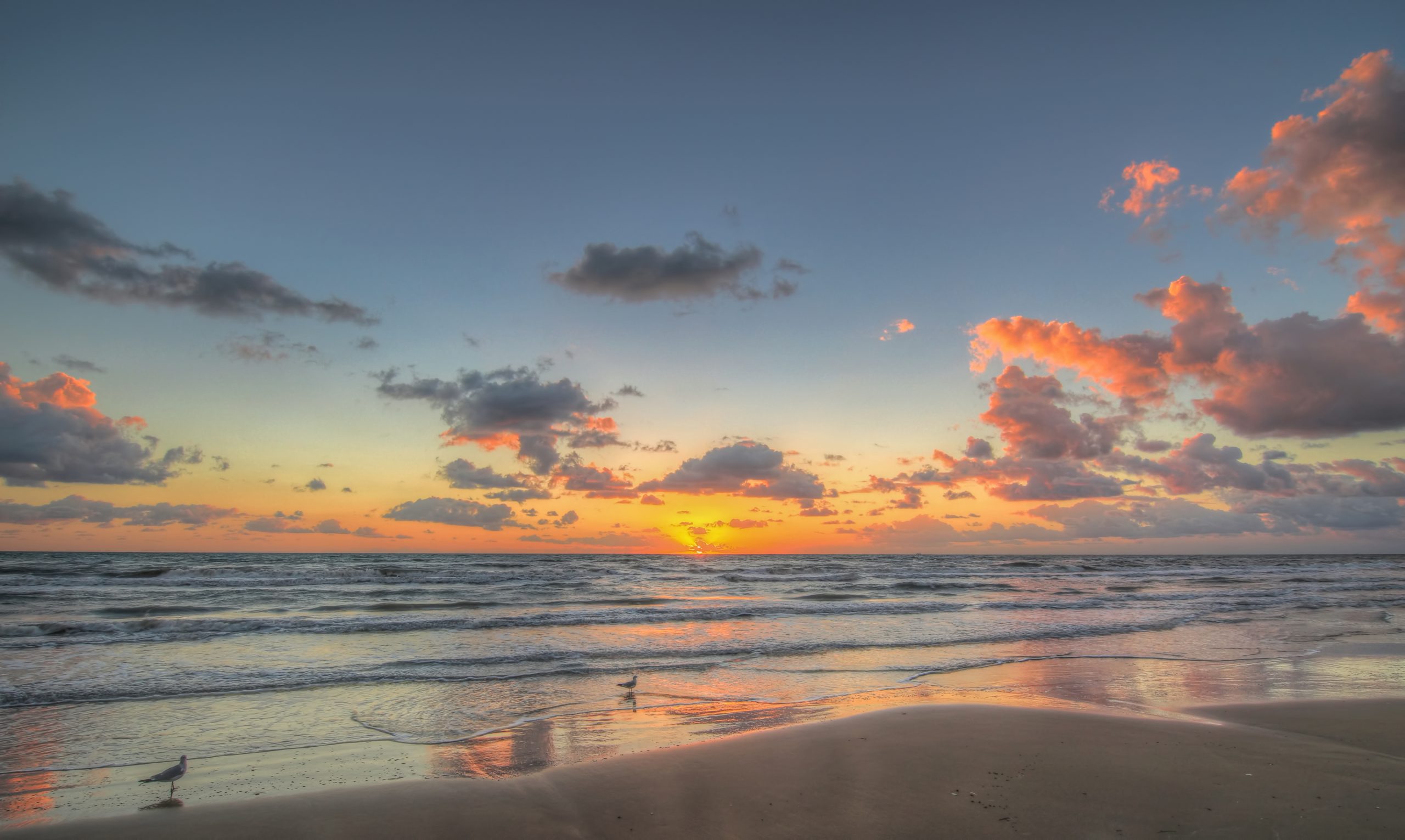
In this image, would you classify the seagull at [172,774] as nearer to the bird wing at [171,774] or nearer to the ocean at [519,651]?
the bird wing at [171,774]

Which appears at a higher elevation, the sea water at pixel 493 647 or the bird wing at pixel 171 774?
the bird wing at pixel 171 774

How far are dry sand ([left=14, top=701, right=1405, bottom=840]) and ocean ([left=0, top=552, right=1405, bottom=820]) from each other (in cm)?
265

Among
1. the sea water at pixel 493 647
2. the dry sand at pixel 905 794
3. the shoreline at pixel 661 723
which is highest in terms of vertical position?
the dry sand at pixel 905 794

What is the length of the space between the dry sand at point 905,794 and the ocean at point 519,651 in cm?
265

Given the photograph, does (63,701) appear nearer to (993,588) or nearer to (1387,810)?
(1387,810)

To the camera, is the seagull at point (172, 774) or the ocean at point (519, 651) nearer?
the seagull at point (172, 774)

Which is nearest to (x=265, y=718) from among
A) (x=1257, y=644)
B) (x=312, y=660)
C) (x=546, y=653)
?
(x=312, y=660)

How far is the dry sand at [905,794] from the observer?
5.90 m

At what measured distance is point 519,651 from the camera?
56.0 feet

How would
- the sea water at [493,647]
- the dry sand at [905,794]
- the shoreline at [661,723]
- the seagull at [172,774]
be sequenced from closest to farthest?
the dry sand at [905,794] → the seagull at [172,774] → the shoreline at [661,723] → the sea water at [493,647]

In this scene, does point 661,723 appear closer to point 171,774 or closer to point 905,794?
point 905,794

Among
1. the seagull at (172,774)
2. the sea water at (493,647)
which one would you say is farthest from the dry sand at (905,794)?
the sea water at (493,647)

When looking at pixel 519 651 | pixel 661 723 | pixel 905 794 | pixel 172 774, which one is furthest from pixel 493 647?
pixel 905 794

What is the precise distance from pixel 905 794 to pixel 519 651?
1260 centimetres
